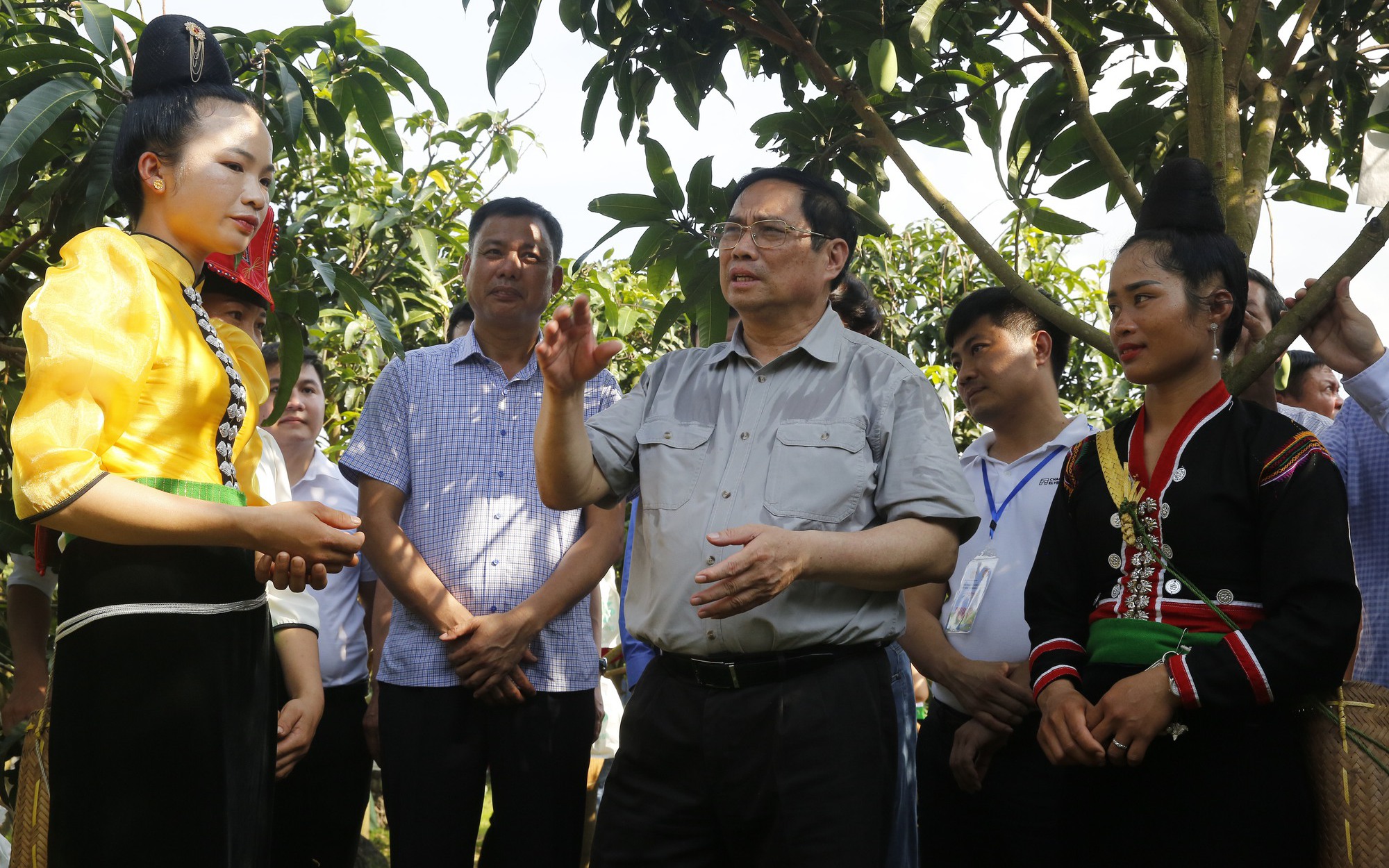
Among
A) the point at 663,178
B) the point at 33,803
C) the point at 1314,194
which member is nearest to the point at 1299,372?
the point at 1314,194

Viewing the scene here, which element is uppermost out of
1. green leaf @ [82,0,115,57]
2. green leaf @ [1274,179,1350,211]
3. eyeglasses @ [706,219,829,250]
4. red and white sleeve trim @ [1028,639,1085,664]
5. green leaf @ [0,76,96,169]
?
green leaf @ [82,0,115,57]

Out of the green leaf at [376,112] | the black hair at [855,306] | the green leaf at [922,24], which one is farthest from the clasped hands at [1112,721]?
the green leaf at [376,112]

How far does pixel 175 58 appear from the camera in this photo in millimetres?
2172

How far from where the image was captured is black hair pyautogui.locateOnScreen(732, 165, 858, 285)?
100 inches

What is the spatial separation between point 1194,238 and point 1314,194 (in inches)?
40.5

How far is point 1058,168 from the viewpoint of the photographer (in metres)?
2.94

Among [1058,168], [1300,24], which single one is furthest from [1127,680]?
[1300,24]

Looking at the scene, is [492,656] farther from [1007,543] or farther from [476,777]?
[1007,543]

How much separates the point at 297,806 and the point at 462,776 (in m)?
0.66

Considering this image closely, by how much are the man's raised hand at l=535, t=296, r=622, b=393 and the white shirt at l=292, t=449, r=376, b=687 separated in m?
1.36

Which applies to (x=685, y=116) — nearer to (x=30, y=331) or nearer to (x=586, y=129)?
(x=586, y=129)

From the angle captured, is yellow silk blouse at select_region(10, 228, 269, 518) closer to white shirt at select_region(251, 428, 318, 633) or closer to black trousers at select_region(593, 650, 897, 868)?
white shirt at select_region(251, 428, 318, 633)

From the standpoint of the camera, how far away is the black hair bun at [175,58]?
7.11ft

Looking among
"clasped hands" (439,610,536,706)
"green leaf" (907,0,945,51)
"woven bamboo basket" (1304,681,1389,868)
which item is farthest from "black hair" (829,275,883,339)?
"woven bamboo basket" (1304,681,1389,868)
